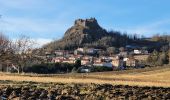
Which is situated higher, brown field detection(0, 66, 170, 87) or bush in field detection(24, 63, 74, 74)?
bush in field detection(24, 63, 74, 74)

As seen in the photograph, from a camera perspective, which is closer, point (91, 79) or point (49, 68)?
point (91, 79)

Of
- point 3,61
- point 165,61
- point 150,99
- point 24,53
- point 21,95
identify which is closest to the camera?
point 150,99

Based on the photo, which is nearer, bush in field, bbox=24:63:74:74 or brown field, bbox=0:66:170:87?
brown field, bbox=0:66:170:87

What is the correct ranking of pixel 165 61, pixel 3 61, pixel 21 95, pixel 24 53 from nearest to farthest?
pixel 21 95 < pixel 3 61 < pixel 24 53 < pixel 165 61

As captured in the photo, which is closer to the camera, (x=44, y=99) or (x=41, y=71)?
(x=44, y=99)

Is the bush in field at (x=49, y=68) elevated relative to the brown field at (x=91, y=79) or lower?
elevated

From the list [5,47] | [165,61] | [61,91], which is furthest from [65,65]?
[61,91]

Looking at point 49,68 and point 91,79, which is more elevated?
point 49,68

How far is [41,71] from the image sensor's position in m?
118

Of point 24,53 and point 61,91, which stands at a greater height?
point 24,53

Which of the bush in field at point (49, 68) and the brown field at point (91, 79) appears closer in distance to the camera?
the brown field at point (91, 79)

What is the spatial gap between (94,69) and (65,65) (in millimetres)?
8518

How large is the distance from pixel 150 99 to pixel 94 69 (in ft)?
309

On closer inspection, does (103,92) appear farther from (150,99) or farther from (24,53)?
(24,53)
